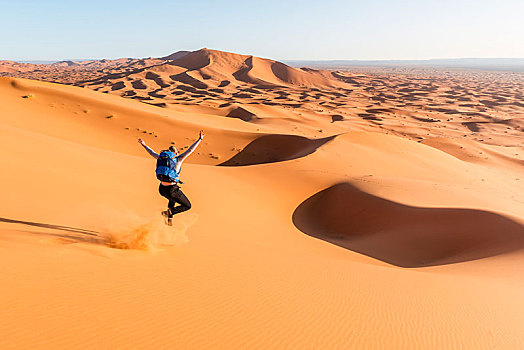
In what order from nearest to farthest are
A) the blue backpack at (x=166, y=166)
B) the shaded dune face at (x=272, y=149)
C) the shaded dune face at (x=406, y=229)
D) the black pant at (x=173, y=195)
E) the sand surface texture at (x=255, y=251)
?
the sand surface texture at (x=255, y=251)
the blue backpack at (x=166, y=166)
the black pant at (x=173, y=195)
the shaded dune face at (x=406, y=229)
the shaded dune face at (x=272, y=149)

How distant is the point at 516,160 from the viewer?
24172 mm

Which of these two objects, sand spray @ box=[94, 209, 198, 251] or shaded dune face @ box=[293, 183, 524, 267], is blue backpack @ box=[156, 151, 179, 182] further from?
shaded dune face @ box=[293, 183, 524, 267]

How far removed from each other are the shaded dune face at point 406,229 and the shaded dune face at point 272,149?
8248 mm

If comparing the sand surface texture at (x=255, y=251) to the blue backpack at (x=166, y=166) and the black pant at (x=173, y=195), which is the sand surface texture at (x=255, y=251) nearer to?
the black pant at (x=173, y=195)

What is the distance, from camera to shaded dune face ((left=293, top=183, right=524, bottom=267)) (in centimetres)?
739

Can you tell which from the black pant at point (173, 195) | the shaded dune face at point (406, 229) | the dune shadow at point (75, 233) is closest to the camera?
the dune shadow at point (75, 233)

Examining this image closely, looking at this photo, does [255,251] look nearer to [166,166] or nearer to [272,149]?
[166,166]

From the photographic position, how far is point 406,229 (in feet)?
28.8

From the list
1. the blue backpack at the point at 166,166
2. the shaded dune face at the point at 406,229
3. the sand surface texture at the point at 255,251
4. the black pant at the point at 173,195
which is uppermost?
the blue backpack at the point at 166,166

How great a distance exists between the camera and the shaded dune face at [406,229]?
24.3 ft

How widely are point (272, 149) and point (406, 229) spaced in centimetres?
1229

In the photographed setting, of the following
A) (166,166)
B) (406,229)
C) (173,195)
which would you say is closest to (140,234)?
(173,195)

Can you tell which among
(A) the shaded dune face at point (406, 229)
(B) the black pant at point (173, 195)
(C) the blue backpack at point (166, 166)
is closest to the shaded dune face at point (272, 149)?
(A) the shaded dune face at point (406, 229)

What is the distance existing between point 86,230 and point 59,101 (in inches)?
837
